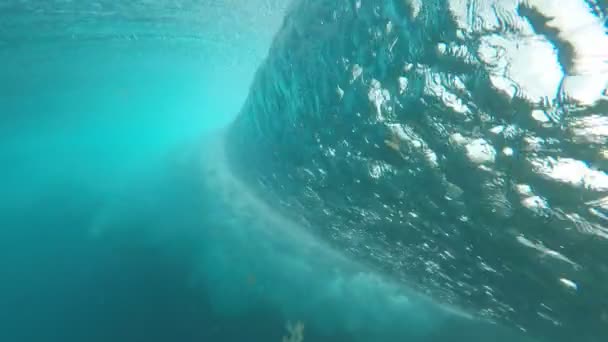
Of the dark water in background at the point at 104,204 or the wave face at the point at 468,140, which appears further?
the dark water in background at the point at 104,204

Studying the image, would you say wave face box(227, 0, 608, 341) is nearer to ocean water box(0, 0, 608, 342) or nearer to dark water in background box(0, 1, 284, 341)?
ocean water box(0, 0, 608, 342)

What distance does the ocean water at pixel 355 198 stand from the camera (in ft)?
13.7

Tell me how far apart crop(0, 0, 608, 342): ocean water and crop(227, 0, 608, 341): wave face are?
29mm

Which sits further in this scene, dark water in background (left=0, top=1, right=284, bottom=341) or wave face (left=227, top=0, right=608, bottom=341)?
dark water in background (left=0, top=1, right=284, bottom=341)

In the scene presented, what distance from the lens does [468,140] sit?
197 inches

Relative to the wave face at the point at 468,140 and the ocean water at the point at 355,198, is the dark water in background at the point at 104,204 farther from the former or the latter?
the wave face at the point at 468,140

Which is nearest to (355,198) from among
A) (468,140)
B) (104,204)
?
(468,140)

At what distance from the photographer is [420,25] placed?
481 cm

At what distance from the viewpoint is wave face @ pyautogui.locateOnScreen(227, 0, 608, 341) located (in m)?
3.80

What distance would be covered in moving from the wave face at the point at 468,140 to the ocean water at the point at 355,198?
0.09ft

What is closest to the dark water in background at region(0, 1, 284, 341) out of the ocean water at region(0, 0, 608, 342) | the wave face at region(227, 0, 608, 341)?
the ocean water at region(0, 0, 608, 342)

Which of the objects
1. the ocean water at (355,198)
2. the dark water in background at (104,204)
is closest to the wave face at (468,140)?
the ocean water at (355,198)

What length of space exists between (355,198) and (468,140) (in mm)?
3987

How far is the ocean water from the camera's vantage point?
13.7 ft
